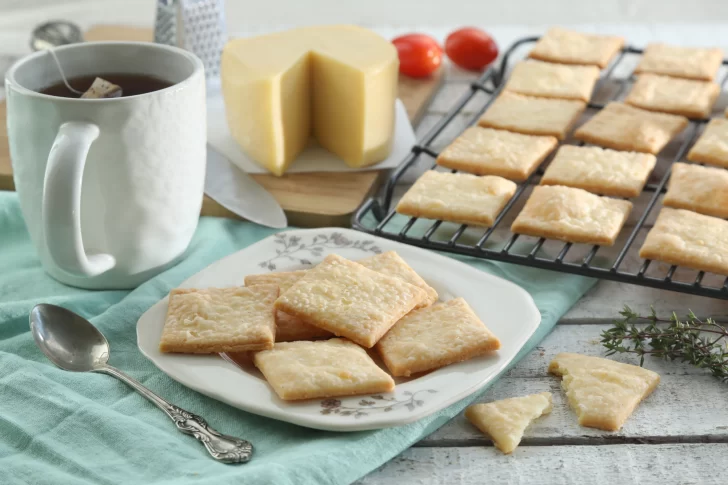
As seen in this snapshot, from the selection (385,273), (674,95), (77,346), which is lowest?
(77,346)

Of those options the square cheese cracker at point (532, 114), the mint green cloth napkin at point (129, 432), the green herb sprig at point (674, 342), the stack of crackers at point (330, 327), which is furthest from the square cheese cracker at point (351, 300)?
the square cheese cracker at point (532, 114)

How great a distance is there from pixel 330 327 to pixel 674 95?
3.82 ft

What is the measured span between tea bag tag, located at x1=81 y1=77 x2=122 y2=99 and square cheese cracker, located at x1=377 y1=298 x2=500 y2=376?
60cm

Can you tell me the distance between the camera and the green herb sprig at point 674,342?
3.84 ft

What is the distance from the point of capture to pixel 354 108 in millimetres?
1790

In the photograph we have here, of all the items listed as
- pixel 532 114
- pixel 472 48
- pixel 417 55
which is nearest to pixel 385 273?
pixel 532 114

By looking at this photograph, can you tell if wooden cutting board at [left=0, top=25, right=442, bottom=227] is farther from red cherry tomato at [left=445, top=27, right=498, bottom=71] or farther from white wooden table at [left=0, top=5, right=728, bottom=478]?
red cherry tomato at [left=445, top=27, right=498, bottom=71]

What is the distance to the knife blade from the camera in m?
1.62

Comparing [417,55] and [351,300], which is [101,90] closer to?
[351,300]

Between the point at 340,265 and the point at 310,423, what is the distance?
0.31 metres

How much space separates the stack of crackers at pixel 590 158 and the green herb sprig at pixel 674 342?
159 mm

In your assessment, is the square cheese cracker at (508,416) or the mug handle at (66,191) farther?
the mug handle at (66,191)

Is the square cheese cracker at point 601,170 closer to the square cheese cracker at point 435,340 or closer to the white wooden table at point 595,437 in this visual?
the white wooden table at point 595,437

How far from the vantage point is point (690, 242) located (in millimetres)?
1376
